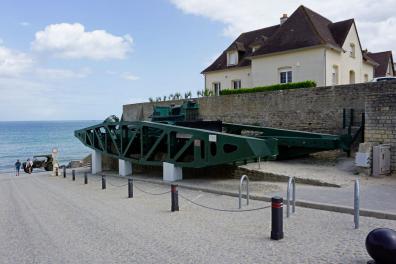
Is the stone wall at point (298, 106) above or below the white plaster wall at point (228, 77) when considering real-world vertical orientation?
below

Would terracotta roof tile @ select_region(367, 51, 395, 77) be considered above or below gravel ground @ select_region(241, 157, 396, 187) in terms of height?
above

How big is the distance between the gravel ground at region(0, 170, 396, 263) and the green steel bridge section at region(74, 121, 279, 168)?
2499mm

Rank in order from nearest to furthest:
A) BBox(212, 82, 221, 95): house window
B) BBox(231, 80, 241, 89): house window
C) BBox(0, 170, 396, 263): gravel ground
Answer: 1. BBox(0, 170, 396, 263): gravel ground
2. BBox(231, 80, 241, 89): house window
3. BBox(212, 82, 221, 95): house window

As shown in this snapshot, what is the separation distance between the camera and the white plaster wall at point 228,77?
33.1m

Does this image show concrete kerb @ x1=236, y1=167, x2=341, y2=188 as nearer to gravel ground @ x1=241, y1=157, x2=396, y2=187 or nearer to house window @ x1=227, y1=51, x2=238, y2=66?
gravel ground @ x1=241, y1=157, x2=396, y2=187

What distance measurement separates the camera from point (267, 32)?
36.2m

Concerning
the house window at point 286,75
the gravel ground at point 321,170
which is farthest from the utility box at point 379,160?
the house window at point 286,75

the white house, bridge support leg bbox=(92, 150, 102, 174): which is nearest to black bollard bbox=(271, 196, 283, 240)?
bridge support leg bbox=(92, 150, 102, 174)

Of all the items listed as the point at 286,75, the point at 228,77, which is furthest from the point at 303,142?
the point at 228,77

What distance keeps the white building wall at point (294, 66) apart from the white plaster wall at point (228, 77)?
85.9 inches

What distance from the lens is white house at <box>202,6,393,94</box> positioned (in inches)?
1063

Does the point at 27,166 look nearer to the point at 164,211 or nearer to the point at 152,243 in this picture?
the point at 164,211

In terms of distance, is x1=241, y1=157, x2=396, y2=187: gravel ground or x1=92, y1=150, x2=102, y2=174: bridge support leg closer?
x1=241, y1=157, x2=396, y2=187: gravel ground

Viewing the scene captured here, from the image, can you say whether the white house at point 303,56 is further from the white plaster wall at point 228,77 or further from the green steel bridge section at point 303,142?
the green steel bridge section at point 303,142
